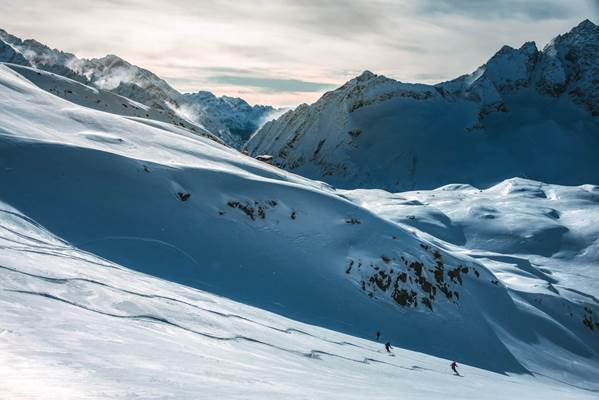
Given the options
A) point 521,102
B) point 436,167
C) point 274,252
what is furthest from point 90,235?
point 521,102

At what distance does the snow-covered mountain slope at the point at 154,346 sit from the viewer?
31.6 feet

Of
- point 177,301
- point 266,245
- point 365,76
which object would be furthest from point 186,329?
point 365,76

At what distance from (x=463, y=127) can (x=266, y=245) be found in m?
131

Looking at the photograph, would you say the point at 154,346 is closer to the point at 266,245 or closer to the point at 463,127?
the point at 266,245

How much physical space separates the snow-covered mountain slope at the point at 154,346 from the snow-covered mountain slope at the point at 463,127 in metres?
106

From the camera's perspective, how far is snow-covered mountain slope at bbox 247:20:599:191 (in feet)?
444

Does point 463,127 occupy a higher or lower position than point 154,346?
higher

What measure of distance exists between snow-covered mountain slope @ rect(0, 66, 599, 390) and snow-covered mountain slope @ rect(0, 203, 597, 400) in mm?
3742

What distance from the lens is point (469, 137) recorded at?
150 m

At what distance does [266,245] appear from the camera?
36312mm

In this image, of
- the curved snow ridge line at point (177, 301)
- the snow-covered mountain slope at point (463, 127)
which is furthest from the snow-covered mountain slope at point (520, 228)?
the curved snow ridge line at point (177, 301)

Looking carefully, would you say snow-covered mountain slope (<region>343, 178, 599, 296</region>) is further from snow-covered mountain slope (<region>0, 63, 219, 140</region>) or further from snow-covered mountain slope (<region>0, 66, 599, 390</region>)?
snow-covered mountain slope (<region>0, 63, 219, 140</region>)

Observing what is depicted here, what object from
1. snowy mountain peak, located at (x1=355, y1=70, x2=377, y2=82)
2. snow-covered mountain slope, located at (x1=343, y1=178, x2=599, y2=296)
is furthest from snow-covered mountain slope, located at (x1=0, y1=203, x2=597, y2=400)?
snowy mountain peak, located at (x1=355, y1=70, x2=377, y2=82)

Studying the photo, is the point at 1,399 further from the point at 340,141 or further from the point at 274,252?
the point at 340,141
